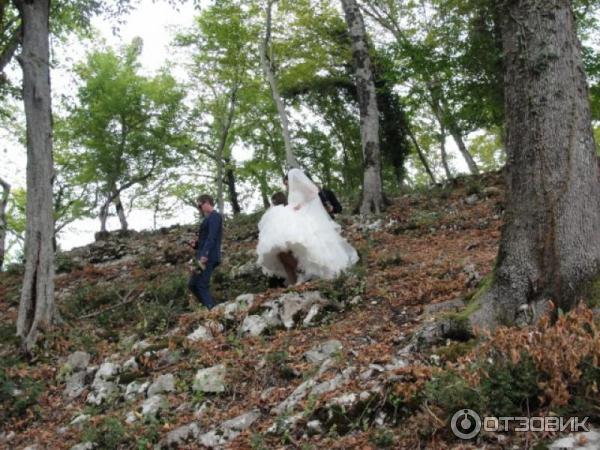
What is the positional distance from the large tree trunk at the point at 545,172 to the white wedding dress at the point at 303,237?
3633 millimetres

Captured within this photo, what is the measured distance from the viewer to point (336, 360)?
5676mm

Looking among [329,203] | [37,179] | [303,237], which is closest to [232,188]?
[329,203]

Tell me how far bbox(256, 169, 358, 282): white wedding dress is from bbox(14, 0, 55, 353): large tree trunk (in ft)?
12.1

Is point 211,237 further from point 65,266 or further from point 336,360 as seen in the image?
point 65,266

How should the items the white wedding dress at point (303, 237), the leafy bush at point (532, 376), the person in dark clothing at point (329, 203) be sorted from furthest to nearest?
the person in dark clothing at point (329, 203) < the white wedding dress at point (303, 237) < the leafy bush at point (532, 376)

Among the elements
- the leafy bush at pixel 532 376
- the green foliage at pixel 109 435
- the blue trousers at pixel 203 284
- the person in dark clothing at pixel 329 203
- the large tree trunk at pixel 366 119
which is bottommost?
the green foliage at pixel 109 435

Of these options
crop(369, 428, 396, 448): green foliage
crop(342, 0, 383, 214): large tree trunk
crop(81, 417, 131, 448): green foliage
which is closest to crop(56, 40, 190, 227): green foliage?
crop(342, 0, 383, 214): large tree trunk

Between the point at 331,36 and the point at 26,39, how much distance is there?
18.4 m

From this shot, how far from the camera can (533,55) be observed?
5422 mm

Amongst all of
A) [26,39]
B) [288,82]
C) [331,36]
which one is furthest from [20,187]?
[26,39]

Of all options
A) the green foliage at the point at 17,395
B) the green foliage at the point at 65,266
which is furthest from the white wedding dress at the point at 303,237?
the green foliage at the point at 65,266

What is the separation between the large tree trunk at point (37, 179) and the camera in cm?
896

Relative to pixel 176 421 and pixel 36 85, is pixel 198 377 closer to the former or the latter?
pixel 176 421

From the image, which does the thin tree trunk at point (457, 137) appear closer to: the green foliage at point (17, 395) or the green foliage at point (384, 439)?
the green foliage at point (17, 395)
